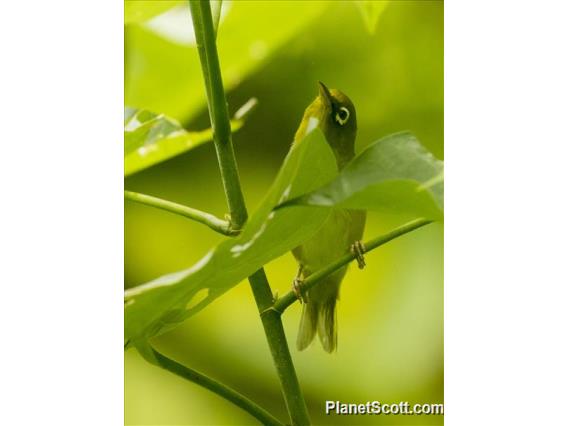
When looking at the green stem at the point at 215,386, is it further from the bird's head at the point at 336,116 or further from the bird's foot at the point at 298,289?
the bird's head at the point at 336,116

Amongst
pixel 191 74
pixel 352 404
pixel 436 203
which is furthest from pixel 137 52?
pixel 352 404

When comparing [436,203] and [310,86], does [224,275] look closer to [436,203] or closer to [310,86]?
[436,203]

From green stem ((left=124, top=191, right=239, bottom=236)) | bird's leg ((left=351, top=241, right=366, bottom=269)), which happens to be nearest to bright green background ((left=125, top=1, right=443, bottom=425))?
bird's leg ((left=351, top=241, right=366, bottom=269))

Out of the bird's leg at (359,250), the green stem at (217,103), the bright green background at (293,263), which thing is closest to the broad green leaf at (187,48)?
the green stem at (217,103)

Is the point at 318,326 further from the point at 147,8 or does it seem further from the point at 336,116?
the point at 147,8

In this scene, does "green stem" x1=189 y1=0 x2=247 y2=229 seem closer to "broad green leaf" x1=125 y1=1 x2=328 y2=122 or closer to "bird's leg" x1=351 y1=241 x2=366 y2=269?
"broad green leaf" x1=125 y1=1 x2=328 y2=122

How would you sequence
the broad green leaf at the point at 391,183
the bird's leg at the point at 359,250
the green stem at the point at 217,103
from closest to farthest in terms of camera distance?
the broad green leaf at the point at 391,183
the green stem at the point at 217,103
the bird's leg at the point at 359,250
